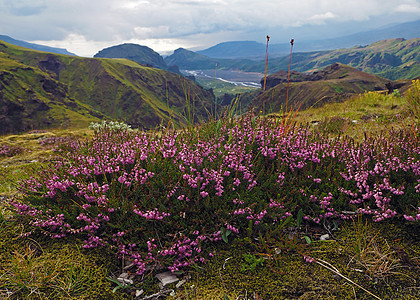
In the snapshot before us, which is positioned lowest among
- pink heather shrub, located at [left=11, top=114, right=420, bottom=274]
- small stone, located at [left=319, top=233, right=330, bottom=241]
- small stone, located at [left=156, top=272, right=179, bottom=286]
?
small stone, located at [left=156, top=272, right=179, bottom=286]

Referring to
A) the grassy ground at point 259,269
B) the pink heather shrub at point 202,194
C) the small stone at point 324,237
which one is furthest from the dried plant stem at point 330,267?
the pink heather shrub at point 202,194

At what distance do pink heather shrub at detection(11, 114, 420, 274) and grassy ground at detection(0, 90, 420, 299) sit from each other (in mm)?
190

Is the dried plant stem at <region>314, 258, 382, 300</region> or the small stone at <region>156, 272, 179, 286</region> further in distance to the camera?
the small stone at <region>156, 272, 179, 286</region>

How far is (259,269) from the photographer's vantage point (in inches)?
119

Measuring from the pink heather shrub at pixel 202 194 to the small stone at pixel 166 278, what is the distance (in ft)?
0.40

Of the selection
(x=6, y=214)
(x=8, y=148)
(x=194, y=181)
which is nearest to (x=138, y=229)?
(x=194, y=181)

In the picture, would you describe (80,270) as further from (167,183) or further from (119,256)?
(167,183)

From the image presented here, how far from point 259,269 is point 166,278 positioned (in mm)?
1086

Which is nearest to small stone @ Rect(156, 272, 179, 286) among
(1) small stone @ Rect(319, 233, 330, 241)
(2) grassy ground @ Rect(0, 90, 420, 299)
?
(2) grassy ground @ Rect(0, 90, 420, 299)

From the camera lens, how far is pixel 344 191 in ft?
12.0

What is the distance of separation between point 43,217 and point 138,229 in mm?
1404

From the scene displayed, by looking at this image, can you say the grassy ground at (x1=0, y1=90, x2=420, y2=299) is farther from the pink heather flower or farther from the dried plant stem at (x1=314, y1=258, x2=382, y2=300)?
the pink heather flower

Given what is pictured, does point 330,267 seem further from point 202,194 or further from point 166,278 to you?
point 166,278

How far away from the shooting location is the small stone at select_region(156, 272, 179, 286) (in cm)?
293
